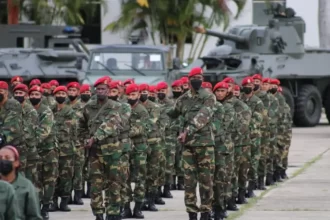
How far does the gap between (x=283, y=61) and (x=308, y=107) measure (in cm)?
138

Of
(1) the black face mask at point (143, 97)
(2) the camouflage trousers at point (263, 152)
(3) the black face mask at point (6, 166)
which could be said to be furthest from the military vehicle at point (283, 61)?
(3) the black face mask at point (6, 166)

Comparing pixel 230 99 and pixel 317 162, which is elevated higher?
pixel 230 99

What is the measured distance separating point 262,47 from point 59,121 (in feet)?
57.5

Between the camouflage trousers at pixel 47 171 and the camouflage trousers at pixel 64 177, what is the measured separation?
0.57 m

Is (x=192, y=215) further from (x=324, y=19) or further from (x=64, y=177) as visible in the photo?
(x=324, y=19)

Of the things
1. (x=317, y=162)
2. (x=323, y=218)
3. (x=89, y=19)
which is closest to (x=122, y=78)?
(x=317, y=162)

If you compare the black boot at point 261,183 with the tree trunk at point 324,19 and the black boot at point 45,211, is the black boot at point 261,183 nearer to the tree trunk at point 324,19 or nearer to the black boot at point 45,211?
the black boot at point 45,211

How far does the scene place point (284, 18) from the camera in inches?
1355

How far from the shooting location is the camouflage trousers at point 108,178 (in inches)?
547

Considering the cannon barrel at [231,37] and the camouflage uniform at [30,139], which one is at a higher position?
the cannon barrel at [231,37]

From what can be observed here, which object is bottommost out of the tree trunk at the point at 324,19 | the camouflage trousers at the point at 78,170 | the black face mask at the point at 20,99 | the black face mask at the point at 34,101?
the camouflage trousers at the point at 78,170

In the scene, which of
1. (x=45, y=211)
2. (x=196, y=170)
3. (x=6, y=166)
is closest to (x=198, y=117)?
(x=196, y=170)

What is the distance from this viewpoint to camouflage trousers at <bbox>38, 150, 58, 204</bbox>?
1522cm

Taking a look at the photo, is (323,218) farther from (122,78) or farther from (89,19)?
(89,19)
